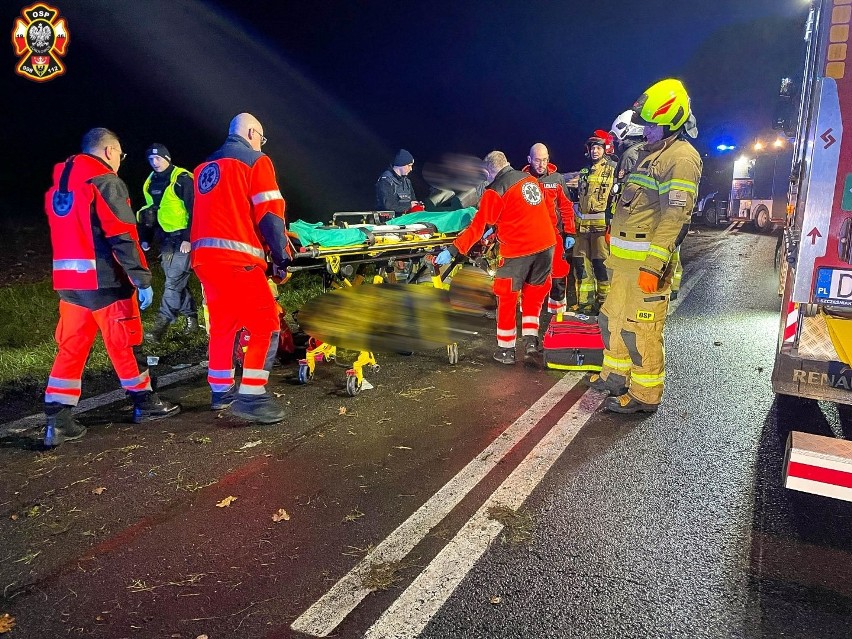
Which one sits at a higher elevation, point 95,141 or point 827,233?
point 95,141

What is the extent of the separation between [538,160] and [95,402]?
551cm

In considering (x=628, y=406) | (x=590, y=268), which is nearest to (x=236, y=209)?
(x=628, y=406)

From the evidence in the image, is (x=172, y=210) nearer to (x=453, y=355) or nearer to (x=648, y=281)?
(x=453, y=355)

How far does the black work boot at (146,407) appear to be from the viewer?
4.84 metres

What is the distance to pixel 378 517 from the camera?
347 cm

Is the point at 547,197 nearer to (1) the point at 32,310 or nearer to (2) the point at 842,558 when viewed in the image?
(2) the point at 842,558

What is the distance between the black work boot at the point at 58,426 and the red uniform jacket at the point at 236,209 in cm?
137

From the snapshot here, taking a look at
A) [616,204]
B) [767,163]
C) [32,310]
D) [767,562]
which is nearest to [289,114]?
[767,163]

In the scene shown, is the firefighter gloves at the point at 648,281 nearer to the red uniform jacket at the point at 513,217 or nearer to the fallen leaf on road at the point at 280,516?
the red uniform jacket at the point at 513,217

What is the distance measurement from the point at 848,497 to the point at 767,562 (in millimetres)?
578

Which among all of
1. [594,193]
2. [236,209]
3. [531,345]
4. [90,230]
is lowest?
[531,345]

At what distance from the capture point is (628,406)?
16.6 feet

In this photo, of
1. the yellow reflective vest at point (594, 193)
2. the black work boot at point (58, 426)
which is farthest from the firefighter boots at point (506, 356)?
the black work boot at point (58, 426)

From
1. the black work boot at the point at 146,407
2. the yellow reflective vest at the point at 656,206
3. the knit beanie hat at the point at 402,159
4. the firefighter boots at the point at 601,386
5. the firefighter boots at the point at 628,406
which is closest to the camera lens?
the yellow reflective vest at the point at 656,206
